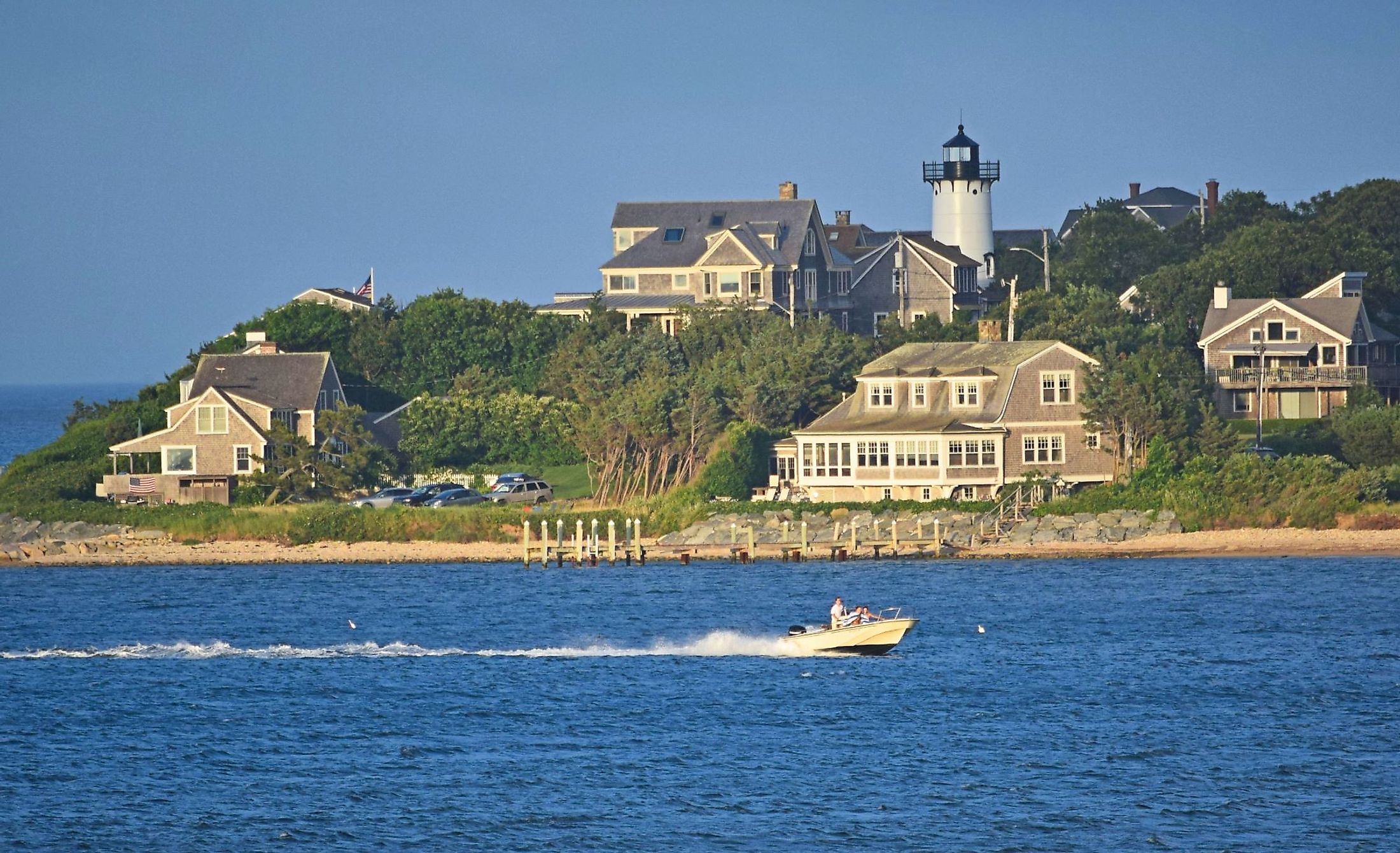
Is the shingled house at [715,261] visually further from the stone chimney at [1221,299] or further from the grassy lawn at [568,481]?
the stone chimney at [1221,299]

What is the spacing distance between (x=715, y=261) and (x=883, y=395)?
27944 mm

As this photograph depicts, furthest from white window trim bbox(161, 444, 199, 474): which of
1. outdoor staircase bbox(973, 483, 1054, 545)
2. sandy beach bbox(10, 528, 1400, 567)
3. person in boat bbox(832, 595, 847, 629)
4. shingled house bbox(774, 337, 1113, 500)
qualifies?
person in boat bbox(832, 595, 847, 629)

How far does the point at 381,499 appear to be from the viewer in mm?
80062

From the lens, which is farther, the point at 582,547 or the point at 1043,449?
the point at 1043,449

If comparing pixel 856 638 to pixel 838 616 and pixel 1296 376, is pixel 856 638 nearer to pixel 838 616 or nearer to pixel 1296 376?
pixel 838 616

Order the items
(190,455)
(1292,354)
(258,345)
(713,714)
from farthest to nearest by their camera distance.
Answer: (258,345) < (1292,354) < (190,455) < (713,714)

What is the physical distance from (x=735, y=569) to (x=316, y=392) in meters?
22.3

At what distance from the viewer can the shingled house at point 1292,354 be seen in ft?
287

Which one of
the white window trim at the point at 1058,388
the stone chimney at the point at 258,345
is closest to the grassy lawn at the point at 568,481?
the stone chimney at the point at 258,345

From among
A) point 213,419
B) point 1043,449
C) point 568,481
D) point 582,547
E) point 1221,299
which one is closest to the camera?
point 582,547

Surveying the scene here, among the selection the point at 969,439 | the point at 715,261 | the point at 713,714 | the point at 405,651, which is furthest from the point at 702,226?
the point at 713,714

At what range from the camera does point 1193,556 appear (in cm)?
7081

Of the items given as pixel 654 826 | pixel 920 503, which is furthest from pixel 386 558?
pixel 654 826

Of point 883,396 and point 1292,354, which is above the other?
point 1292,354
